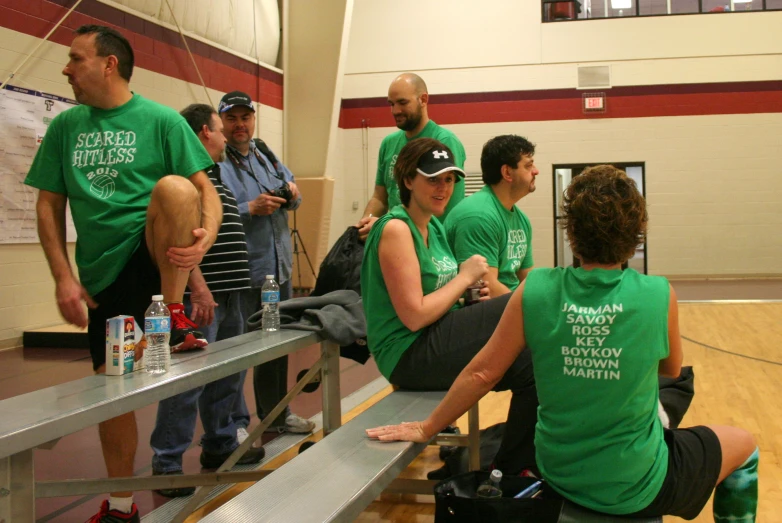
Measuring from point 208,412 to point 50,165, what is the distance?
1.26 metres

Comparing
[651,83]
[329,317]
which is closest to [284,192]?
[329,317]

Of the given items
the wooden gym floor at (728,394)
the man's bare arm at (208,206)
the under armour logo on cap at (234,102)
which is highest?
the under armour logo on cap at (234,102)

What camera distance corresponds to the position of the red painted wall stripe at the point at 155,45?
227 inches

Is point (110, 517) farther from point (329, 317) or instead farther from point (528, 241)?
point (528, 241)

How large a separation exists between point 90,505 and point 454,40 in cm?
1027

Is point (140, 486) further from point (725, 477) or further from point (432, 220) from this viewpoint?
point (725, 477)

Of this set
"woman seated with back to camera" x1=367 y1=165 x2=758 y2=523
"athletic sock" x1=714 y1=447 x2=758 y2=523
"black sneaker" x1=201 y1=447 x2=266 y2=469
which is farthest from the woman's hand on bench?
"black sneaker" x1=201 y1=447 x2=266 y2=469

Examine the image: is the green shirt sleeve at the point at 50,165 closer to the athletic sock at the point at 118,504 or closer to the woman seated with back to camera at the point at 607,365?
the athletic sock at the point at 118,504

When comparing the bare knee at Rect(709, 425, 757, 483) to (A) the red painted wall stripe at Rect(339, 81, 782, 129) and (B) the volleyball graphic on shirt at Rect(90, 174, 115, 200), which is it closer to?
(B) the volleyball graphic on shirt at Rect(90, 174, 115, 200)

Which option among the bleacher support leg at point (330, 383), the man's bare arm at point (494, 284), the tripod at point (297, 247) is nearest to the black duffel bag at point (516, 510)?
the man's bare arm at point (494, 284)

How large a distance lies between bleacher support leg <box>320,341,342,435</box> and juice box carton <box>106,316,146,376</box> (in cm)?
97

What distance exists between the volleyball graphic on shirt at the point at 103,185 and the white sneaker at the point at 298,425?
5.71 ft

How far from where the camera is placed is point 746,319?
7.24 metres

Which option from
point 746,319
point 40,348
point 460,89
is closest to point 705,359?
point 746,319
